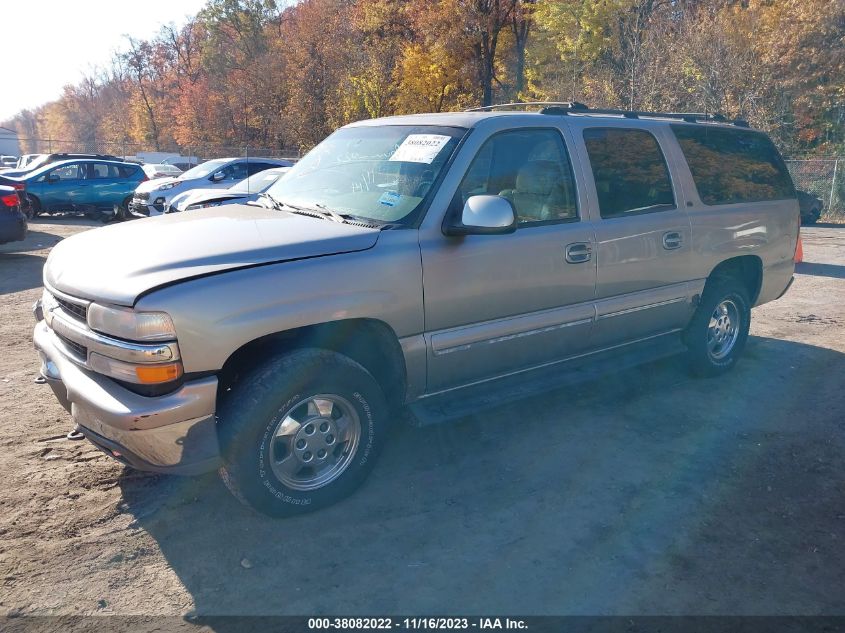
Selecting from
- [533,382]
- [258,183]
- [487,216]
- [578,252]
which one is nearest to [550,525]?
[533,382]

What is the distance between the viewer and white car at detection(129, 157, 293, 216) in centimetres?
1603

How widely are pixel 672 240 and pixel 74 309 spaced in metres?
3.94

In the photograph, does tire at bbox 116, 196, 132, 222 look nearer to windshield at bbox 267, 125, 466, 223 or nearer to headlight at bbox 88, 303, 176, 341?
windshield at bbox 267, 125, 466, 223

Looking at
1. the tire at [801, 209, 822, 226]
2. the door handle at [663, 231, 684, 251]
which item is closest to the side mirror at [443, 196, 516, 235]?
the door handle at [663, 231, 684, 251]

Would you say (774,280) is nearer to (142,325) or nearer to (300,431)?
(300,431)

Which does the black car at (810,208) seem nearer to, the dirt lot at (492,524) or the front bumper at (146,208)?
the dirt lot at (492,524)

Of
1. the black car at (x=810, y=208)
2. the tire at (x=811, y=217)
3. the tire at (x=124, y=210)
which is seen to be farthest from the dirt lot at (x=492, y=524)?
the tire at (x=811, y=217)

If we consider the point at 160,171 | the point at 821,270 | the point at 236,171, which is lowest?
the point at 821,270

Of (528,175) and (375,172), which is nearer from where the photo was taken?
(375,172)

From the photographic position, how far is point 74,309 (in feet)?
11.0

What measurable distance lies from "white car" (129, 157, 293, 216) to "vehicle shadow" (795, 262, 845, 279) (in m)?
11.4

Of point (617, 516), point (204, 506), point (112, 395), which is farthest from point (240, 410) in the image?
point (617, 516)

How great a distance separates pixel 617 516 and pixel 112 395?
258cm

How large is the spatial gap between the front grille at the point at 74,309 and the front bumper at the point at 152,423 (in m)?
0.27
